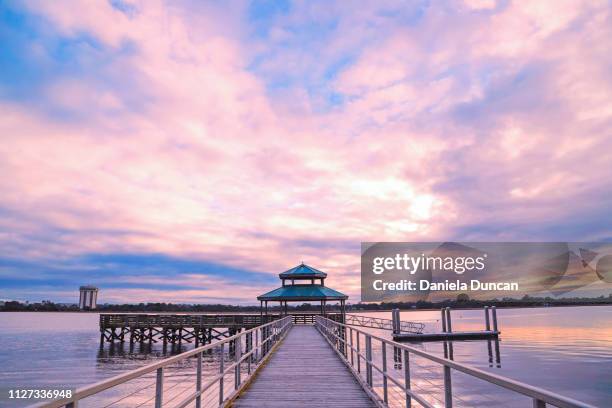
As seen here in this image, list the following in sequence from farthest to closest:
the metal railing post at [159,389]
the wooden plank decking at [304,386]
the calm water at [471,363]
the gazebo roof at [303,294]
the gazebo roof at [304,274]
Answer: the gazebo roof at [304,274] < the gazebo roof at [303,294] < the calm water at [471,363] < the wooden plank decking at [304,386] < the metal railing post at [159,389]

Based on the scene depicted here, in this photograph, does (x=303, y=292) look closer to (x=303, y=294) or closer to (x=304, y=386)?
(x=303, y=294)

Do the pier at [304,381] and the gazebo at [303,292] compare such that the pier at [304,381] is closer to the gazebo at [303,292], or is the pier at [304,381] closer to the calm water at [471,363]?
the calm water at [471,363]

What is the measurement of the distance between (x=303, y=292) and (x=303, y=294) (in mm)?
383

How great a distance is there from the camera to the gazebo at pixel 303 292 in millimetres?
34531

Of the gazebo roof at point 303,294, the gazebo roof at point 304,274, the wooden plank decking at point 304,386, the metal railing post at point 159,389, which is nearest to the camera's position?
the metal railing post at point 159,389

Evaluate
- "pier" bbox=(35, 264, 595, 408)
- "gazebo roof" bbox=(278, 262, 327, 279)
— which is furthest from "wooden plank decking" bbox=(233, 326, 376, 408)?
"gazebo roof" bbox=(278, 262, 327, 279)

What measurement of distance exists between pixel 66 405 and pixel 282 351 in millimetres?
13473

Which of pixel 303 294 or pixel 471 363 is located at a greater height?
pixel 303 294

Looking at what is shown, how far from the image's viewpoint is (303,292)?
115 feet

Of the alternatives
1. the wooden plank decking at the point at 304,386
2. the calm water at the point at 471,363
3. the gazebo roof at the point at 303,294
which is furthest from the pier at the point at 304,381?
the gazebo roof at the point at 303,294

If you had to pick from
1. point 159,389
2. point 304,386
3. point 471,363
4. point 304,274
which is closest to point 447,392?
point 159,389

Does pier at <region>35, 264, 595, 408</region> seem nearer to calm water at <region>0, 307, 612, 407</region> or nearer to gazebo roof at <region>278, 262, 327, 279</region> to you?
calm water at <region>0, 307, 612, 407</region>

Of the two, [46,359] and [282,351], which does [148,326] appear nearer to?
[46,359]

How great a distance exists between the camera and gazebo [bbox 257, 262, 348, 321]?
34.5m
